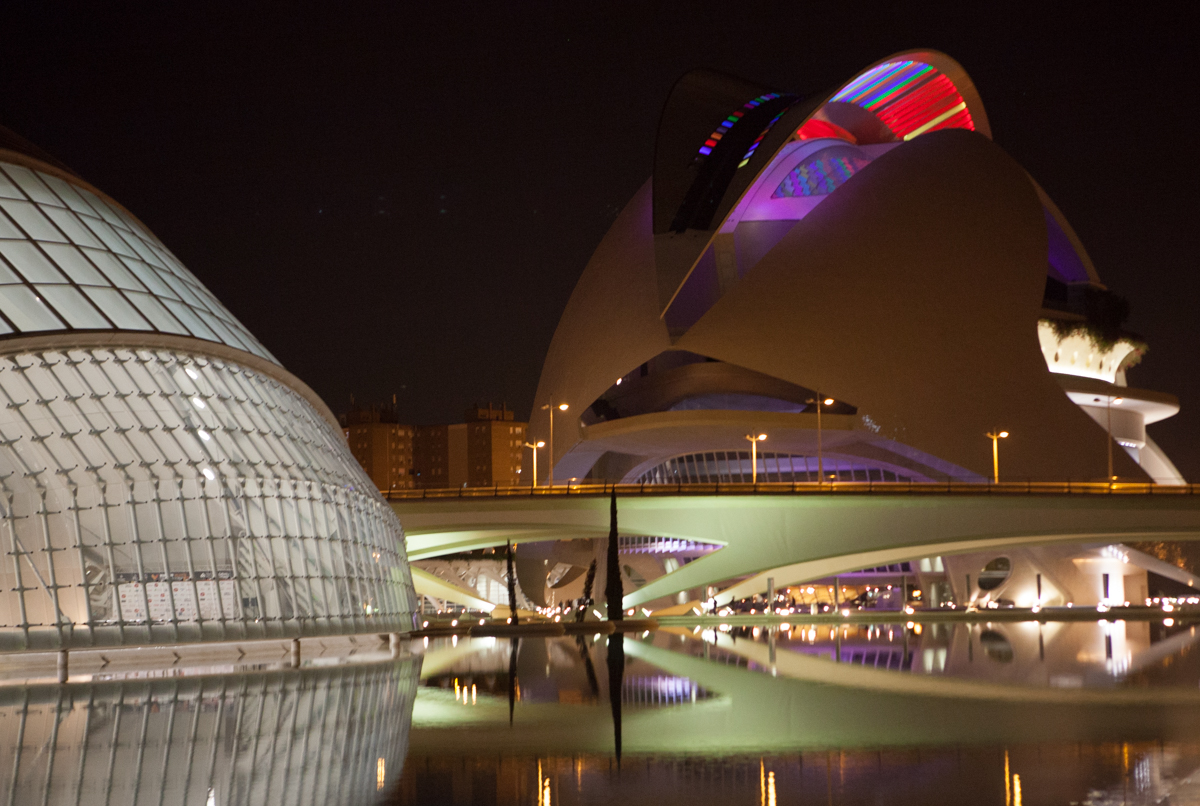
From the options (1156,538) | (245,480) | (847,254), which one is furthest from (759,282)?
(245,480)

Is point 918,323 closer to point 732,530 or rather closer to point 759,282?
point 759,282

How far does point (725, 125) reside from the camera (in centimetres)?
A: 6312

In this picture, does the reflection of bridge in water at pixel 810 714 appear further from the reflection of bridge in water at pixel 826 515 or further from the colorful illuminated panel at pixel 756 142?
the colorful illuminated panel at pixel 756 142

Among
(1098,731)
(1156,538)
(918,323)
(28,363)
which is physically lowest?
(1098,731)

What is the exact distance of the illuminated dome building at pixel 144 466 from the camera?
80.2 feet

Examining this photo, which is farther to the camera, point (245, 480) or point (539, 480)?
point (539, 480)

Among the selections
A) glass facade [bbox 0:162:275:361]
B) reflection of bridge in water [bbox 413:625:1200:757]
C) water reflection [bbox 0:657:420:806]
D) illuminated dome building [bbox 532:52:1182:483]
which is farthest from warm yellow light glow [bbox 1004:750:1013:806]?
illuminated dome building [bbox 532:52:1182:483]

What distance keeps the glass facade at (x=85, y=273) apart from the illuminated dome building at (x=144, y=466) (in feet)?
0.17

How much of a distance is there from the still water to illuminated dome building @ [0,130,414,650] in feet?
7.27

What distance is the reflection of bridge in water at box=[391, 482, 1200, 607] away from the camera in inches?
1866

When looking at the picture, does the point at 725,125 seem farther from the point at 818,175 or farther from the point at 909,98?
the point at 909,98

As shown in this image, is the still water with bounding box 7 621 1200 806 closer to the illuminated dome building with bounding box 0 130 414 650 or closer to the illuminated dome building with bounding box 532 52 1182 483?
the illuminated dome building with bounding box 0 130 414 650

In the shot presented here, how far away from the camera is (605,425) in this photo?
59750 millimetres

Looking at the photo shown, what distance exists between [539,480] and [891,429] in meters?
19.6
